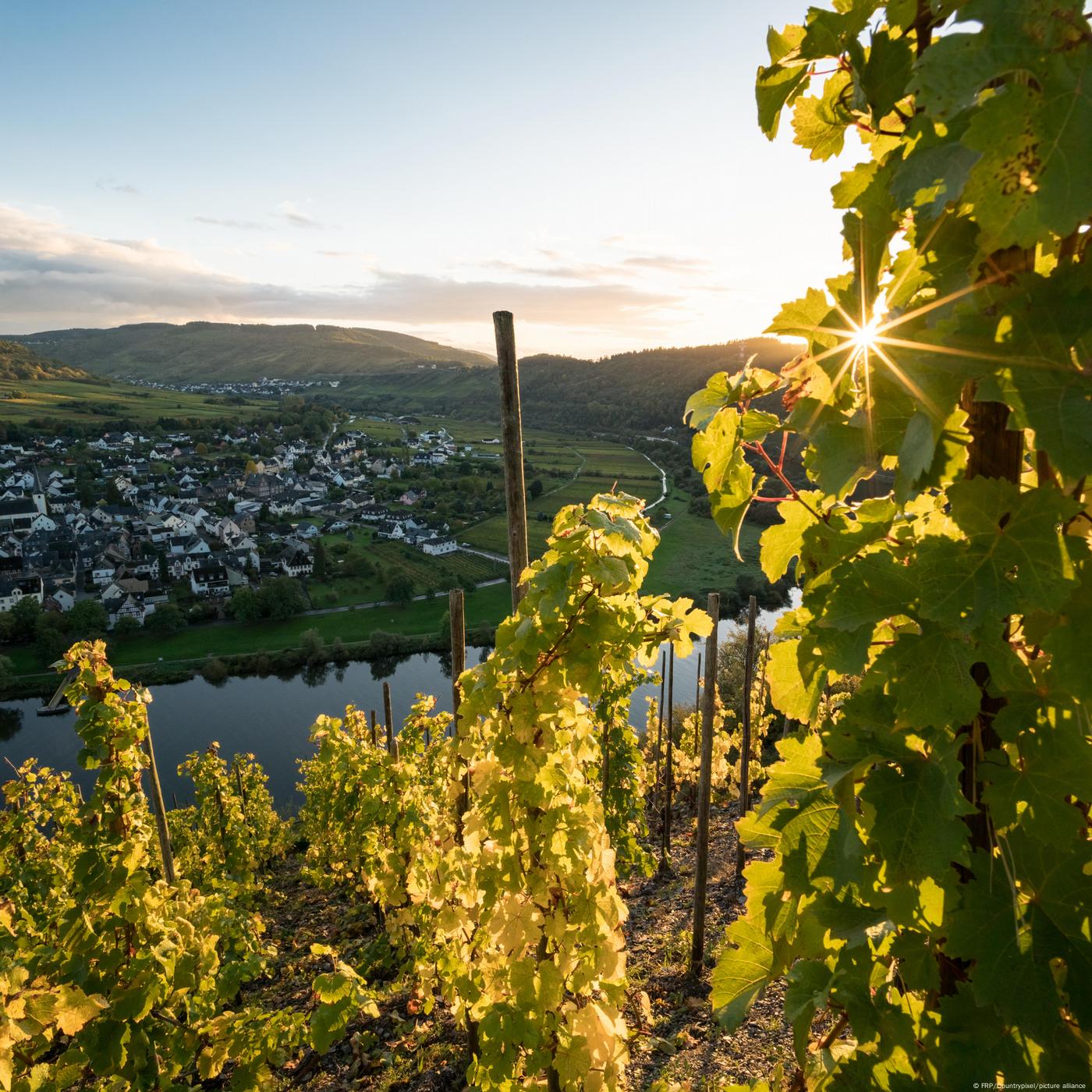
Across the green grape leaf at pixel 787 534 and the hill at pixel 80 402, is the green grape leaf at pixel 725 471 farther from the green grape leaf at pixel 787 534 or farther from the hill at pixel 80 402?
the hill at pixel 80 402

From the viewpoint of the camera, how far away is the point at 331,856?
14242mm

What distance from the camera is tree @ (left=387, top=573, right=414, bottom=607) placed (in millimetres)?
53188

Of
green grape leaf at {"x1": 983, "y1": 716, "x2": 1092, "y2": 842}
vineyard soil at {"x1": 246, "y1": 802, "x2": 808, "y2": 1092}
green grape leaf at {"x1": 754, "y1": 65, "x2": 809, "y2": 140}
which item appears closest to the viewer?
green grape leaf at {"x1": 983, "y1": 716, "x2": 1092, "y2": 842}

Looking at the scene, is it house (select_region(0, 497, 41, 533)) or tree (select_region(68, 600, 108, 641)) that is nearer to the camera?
tree (select_region(68, 600, 108, 641))

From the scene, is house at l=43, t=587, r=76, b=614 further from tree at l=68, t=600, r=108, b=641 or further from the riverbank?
the riverbank

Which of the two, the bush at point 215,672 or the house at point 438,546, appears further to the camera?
the house at point 438,546

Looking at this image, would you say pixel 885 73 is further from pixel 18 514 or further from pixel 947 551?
pixel 18 514

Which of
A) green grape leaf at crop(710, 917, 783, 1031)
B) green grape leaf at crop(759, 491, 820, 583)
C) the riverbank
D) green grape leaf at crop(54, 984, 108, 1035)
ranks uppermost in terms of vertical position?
green grape leaf at crop(759, 491, 820, 583)

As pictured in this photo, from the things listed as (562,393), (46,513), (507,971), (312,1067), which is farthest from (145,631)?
(562,393)

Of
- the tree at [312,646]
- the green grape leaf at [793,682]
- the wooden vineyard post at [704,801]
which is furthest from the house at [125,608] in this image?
the green grape leaf at [793,682]

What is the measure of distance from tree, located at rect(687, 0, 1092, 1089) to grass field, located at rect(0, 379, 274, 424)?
5540 inches

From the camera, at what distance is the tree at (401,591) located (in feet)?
174

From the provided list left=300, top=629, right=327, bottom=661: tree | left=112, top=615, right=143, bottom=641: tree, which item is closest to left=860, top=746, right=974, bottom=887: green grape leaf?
left=300, top=629, right=327, bottom=661: tree

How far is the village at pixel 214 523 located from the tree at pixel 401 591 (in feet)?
0.43
